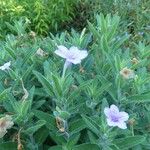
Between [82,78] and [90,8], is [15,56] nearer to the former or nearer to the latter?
[82,78]

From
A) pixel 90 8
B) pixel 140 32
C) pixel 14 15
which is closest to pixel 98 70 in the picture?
pixel 140 32

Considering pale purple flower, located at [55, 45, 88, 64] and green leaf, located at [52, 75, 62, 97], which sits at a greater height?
pale purple flower, located at [55, 45, 88, 64]

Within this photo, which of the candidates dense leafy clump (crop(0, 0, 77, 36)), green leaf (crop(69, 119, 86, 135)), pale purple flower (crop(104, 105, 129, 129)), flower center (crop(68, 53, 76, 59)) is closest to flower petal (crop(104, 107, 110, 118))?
pale purple flower (crop(104, 105, 129, 129))

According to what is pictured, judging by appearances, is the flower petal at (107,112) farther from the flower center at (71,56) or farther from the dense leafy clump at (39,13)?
the dense leafy clump at (39,13)

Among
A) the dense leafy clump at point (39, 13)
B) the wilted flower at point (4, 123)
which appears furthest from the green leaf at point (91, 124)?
the dense leafy clump at point (39, 13)

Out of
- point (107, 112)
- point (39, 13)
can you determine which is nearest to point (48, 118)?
point (107, 112)

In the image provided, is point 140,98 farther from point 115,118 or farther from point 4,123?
point 4,123

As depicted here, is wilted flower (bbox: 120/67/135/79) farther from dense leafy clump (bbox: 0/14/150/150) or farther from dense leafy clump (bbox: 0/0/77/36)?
dense leafy clump (bbox: 0/0/77/36)
